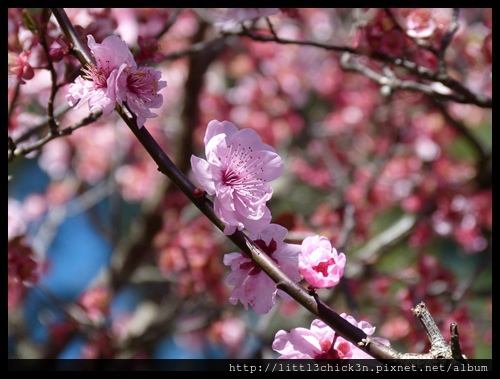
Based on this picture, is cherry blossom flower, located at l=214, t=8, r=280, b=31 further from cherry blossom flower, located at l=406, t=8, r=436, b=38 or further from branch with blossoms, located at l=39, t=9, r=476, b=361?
branch with blossoms, located at l=39, t=9, r=476, b=361

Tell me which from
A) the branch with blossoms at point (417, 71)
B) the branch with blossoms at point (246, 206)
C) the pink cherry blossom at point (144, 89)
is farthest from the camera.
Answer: the branch with blossoms at point (417, 71)

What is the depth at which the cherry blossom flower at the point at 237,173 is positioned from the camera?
1033 millimetres

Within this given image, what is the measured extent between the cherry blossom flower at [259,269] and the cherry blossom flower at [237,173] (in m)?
0.03

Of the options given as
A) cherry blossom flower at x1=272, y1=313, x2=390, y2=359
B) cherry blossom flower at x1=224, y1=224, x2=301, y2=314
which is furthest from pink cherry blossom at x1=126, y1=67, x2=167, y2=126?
cherry blossom flower at x1=272, y1=313, x2=390, y2=359

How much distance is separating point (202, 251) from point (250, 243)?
2.20 metres

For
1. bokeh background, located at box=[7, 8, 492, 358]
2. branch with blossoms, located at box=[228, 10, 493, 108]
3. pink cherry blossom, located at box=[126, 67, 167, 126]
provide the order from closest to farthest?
pink cherry blossom, located at box=[126, 67, 167, 126], branch with blossoms, located at box=[228, 10, 493, 108], bokeh background, located at box=[7, 8, 492, 358]

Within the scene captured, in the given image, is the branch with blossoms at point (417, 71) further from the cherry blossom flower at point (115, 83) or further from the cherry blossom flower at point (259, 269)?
the cherry blossom flower at point (259, 269)

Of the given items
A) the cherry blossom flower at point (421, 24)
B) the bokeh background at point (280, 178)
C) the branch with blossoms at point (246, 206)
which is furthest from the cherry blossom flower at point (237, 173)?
the cherry blossom flower at point (421, 24)

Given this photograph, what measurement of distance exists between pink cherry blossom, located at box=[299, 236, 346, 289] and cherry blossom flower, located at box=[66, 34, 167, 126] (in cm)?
40

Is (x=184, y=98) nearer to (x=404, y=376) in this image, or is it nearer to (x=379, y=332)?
(x=379, y=332)

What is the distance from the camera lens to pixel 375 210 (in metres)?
3.93

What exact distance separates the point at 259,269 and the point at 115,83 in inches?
18.0

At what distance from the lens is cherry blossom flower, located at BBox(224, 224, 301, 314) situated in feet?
3.55

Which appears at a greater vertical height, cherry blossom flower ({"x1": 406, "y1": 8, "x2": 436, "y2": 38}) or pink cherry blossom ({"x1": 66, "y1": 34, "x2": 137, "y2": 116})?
cherry blossom flower ({"x1": 406, "y1": 8, "x2": 436, "y2": 38})
